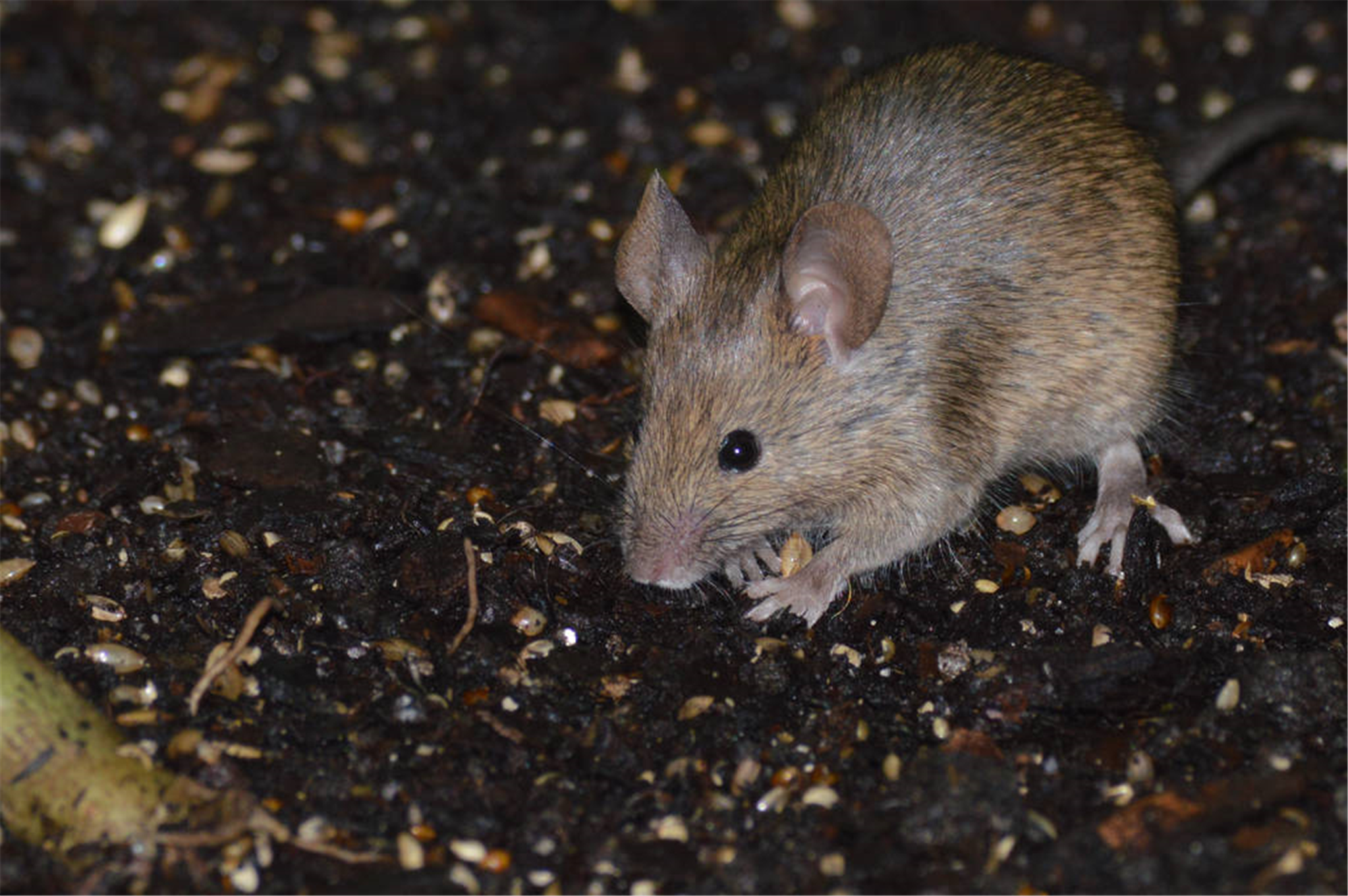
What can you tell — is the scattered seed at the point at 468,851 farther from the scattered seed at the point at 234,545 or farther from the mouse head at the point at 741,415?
the scattered seed at the point at 234,545

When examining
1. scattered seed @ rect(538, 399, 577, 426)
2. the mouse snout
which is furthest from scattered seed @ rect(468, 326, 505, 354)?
the mouse snout

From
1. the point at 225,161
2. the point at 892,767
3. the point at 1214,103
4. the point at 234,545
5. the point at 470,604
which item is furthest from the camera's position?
the point at 1214,103

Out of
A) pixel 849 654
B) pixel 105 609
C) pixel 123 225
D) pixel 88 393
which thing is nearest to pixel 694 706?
pixel 849 654

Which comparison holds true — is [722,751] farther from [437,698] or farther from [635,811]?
[437,698]

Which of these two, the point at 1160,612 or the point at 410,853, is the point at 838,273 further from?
the point at 410,853

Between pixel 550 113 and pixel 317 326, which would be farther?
pixel 550 113

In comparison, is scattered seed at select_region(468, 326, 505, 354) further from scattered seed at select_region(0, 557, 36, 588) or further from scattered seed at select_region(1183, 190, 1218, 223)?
scattered seed at select_region(1183, 190, 1218, 223)

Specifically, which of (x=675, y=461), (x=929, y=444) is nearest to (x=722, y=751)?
(x=675, y=461)
